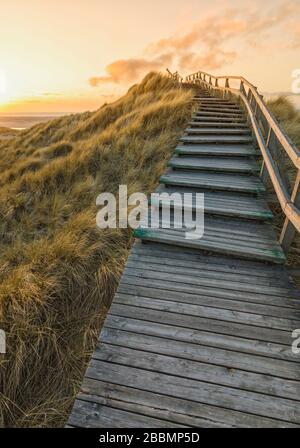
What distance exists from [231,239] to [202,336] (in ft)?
5.21

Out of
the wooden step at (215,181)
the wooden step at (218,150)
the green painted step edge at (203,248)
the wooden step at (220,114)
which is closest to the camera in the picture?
the green painted step edge at (203,248)

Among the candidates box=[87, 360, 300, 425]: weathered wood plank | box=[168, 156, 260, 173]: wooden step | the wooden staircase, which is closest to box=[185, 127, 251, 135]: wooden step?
the wooden staircase

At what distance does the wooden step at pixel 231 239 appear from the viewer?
343 cm

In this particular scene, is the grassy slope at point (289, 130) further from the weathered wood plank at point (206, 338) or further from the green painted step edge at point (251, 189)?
the weathered wood plank at point (206, 338)

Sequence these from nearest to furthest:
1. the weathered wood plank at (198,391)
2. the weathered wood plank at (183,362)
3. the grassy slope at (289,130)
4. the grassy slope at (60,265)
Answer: the weathered wood plank at (198,391)
the weathered wood plank at (183,362)
the grassy slope at (60,265)
the grassy slope at (289,130)

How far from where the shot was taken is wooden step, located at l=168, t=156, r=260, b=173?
5.48m

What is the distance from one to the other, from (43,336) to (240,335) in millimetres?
2020

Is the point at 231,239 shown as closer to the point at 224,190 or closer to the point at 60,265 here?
the point at 224,190

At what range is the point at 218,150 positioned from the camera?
6395mm

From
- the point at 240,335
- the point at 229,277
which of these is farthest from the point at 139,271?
the point at 240,335

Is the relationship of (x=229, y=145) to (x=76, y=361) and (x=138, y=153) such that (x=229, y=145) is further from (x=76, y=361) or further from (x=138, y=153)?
(x=76, y=361)

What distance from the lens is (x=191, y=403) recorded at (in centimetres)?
203

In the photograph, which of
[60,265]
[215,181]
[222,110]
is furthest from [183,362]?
[222,110]

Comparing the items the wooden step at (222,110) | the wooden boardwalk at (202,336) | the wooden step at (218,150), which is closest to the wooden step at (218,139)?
the wooden step at (218,150)
